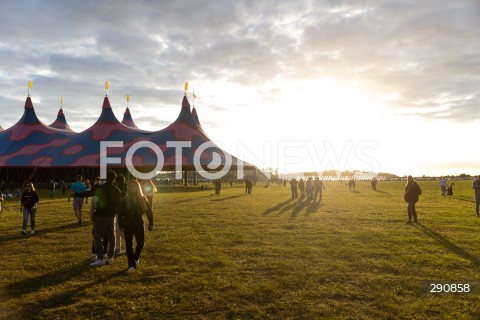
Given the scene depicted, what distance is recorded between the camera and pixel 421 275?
740 centimetres

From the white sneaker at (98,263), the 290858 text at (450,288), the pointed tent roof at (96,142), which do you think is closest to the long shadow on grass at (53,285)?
the white sneaker at (98,263)

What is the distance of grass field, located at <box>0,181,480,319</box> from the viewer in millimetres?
5766

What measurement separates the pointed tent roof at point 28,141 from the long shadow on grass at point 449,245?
33.7 m

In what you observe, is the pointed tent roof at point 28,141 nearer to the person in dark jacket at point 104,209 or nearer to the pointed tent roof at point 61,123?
the pointed tent roof at point 61,123

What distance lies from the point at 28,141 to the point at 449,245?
38.9 m

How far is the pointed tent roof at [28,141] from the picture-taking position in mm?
36375

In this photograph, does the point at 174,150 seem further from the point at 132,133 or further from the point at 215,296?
the point at 215,296

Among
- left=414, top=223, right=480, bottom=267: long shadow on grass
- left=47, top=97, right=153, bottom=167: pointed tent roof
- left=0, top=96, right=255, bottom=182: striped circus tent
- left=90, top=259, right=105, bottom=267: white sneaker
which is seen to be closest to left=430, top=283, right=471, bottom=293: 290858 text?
left=414, top=223, right=480, bottom=267: long shadow on grass

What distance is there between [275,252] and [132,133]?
103ft

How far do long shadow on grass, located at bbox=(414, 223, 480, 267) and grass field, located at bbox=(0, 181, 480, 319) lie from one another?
2 cm

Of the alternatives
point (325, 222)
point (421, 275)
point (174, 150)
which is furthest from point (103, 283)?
point (174, 150)

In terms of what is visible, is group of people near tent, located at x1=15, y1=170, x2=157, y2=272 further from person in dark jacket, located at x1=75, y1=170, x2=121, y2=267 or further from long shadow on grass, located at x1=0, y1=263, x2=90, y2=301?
long shadow on grass, located at x1=0, y1=263, x2=90, y2=301

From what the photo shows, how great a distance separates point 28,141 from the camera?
3869 cm

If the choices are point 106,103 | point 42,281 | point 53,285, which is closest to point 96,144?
point 106,103
